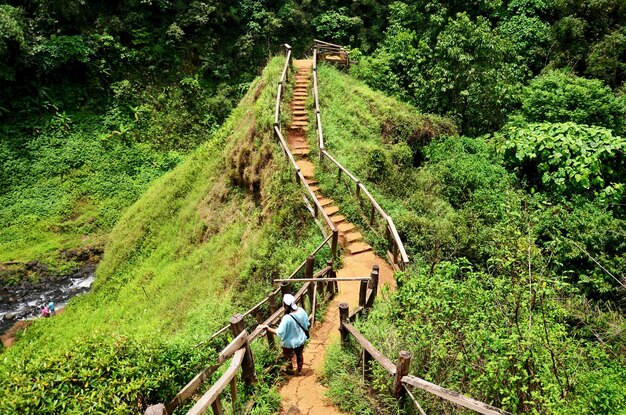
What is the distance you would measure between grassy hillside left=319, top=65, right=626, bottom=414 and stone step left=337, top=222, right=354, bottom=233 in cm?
43

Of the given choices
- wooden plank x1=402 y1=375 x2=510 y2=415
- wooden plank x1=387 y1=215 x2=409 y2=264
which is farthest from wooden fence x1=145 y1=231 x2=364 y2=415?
wooden plank x1=402 y1=375 x2=510 y2=415

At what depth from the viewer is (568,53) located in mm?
18938

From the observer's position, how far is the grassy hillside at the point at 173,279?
4664 millimetres

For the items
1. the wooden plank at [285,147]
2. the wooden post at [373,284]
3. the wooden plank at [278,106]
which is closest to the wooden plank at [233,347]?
the wooden post at [373,284]

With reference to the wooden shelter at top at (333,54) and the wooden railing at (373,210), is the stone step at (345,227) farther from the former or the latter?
the wooden shelter at top at (333,54)

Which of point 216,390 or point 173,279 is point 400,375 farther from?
point 173,279

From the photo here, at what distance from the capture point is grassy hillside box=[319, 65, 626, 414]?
4883 mm

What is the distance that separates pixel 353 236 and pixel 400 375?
6177 millimetres

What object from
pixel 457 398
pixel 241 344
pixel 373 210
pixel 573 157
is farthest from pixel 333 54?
pixel 457 398

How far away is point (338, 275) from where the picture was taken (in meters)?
10.1

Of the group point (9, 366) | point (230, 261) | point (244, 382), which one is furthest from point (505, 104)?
point (9, 366)

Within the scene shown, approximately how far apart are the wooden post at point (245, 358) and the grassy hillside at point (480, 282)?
4.34 feet

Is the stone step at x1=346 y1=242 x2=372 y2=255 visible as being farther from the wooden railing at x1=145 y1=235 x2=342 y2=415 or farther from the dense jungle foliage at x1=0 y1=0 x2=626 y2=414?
the wooden railing at x1=145 y1=235 x2=342 y2=415

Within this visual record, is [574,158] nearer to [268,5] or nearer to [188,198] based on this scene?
[188,198]
